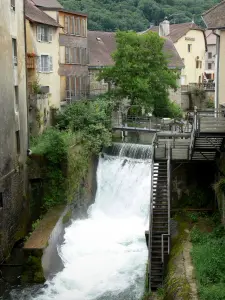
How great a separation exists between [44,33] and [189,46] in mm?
25969

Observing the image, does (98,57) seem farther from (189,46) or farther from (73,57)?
(189,46)

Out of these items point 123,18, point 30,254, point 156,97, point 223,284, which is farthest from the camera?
point 123,18

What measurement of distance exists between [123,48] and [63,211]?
17.1 meters

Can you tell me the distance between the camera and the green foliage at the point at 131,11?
261 feet

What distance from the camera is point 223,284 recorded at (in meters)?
16.1

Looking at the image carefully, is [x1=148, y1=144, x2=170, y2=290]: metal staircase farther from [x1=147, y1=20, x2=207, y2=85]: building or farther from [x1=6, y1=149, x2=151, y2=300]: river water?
[x1=147, y1=20, x2=207, y2=85]: building

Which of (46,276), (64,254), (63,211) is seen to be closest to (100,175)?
(63,211)

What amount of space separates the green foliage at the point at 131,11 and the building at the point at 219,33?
Result: 53381 mm

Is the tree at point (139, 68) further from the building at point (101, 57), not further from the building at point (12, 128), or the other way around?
the building at point (12, 128)

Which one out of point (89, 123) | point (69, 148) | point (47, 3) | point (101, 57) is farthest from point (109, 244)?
point (101, 57)

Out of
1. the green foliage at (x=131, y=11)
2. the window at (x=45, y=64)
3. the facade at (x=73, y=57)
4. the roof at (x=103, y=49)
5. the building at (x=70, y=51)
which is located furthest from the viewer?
the green foliage at (x=131, y=11)

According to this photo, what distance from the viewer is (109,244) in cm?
2653

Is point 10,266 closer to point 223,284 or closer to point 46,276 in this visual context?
point 46,276

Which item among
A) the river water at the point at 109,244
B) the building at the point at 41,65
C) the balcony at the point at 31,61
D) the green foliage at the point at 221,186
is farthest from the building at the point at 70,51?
the green foliage at the point at 221,186
